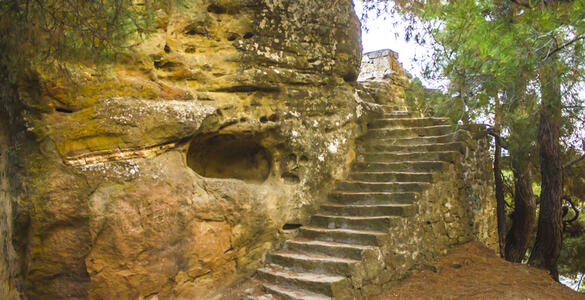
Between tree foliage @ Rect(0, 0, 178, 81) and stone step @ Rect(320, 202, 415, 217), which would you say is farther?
stone step @ Rect(320, 202, 415, 217)

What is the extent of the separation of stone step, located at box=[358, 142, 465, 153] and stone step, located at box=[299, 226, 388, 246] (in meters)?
2.19

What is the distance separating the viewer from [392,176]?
7.18 metres

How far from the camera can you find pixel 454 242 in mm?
7172

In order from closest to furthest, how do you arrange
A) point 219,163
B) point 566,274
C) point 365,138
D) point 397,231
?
point 397,231, point 219,163, point 365,138, point 566,274

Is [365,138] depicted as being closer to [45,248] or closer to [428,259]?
[428,259]

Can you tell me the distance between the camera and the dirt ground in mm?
5609

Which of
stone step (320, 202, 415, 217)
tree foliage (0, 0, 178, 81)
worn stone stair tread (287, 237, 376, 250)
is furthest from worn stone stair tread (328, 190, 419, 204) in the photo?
tree foliage (0, 0, 178, 81)

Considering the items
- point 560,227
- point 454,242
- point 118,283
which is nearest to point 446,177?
point 454,242

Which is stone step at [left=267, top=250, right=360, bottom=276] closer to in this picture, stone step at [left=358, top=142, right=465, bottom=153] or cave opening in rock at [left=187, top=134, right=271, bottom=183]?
cave opening in rock at [left=187, top=134, right=271, bottom=183]

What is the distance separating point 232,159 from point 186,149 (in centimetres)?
141

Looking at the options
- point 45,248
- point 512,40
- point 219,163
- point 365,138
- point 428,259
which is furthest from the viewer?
point 365,138

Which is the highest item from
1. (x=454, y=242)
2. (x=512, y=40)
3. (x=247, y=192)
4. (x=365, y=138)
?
(x=512, y=40)

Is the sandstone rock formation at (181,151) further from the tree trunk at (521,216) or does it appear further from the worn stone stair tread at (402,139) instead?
the tree trunk at (521,216)

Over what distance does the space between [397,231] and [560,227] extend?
179 inches
